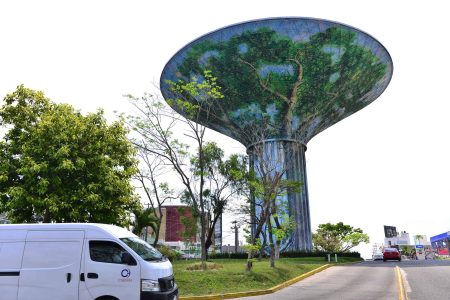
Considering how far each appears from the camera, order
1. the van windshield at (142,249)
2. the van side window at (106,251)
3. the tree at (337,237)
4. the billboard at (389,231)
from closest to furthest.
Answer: the van side window at (106,251), the van windshield at (142,249), the tree at (337,237), the billboard at (389,231)

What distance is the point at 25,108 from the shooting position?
67.8 ft

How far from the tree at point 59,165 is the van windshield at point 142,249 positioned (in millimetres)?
9559

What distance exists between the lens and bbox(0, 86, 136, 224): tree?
1823 cm

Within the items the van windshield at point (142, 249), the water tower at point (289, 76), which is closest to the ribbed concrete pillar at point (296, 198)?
the water tower at point (289, 76)

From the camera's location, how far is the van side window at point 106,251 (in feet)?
29.6

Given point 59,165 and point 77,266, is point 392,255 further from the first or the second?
point 77,266

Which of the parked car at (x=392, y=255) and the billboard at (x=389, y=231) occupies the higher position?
the billboard at (x=389, y=231)

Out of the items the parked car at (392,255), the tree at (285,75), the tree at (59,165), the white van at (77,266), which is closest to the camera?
the white van at (77,266)

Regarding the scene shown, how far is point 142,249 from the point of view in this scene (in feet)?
31.7

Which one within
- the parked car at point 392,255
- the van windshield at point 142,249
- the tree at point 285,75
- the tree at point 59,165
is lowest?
the parked car at point 392,255

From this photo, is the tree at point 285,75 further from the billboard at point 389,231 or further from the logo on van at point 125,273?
the billboard at point 389,231

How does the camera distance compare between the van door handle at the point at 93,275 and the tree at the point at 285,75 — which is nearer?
the van door handle at the point at 93,275

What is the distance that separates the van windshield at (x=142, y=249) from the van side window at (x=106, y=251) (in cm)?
30

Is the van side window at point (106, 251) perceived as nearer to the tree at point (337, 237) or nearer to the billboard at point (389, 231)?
the tree at point (337, 237)
